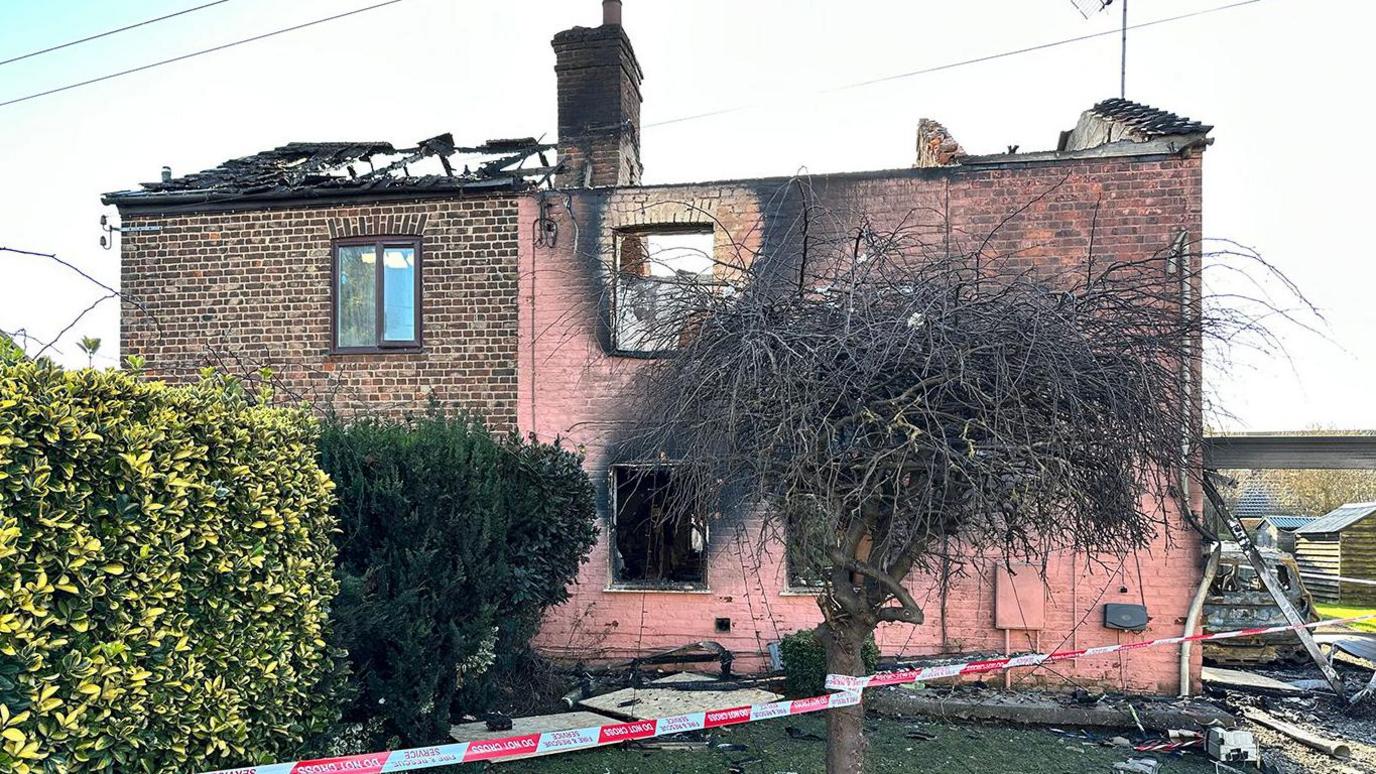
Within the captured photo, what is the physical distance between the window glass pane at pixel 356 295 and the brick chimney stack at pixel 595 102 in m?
2.52

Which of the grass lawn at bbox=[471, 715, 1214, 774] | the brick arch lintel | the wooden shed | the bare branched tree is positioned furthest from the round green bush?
the wooden shed

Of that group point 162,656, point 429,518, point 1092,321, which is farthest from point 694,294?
point 162,656

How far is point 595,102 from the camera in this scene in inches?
434

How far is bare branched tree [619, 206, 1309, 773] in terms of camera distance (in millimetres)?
4027

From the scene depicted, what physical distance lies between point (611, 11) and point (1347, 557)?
21303 mm

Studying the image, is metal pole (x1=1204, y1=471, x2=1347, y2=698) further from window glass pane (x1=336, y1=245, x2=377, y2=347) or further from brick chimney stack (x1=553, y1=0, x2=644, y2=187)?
window glass pane (x1=336, y1=245, x2=377, y2=347)

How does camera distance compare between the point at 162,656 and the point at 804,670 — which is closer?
the point at 162,656

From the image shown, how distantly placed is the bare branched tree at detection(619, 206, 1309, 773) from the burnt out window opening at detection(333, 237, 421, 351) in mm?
5950

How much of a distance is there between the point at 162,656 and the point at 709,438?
2.74 meters

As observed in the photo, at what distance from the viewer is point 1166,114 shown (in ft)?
31.0

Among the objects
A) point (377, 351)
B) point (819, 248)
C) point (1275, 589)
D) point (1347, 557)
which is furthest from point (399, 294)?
point (1347, 557)

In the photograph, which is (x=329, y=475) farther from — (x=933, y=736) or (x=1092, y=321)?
(x=933, y=736)

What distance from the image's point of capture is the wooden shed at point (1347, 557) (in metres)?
20.6

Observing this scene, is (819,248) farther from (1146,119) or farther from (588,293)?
(1146,119)
